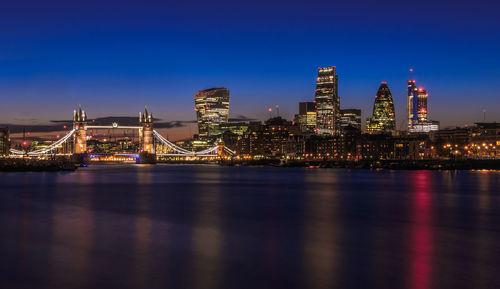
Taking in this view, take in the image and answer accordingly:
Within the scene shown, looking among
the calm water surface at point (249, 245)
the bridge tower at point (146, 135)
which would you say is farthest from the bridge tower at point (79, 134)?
the calm water surface at point (249, 245)

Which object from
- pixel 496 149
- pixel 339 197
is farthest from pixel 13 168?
pixel 496 149

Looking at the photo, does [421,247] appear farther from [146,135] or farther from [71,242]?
[146,135]

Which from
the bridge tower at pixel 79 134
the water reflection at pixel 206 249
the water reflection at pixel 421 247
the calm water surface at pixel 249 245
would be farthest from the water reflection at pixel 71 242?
the bridge tower at pixel 79 134

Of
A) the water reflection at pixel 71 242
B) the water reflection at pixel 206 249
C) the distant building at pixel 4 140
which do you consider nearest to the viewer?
the water reflection at pixel 206 249

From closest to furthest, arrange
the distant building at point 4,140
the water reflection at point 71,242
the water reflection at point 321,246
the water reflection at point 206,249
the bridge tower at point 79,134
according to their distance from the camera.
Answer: the water reflection at point 206,249
the water reflection at point 321,246
the water reflection at point 71,242
the distant building at point 4,140
the bridge tower at point 79,134

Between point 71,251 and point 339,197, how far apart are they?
24.0 meters

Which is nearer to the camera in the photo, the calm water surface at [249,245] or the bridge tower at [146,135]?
the calm water surface at [249,245]

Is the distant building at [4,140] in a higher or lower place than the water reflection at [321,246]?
higher

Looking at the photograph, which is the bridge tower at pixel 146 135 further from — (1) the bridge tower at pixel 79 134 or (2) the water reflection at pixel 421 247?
(2) the water reflection at pixel 421 247

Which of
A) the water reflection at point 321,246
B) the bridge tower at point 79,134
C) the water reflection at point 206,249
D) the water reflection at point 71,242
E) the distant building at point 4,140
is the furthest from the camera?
the bridge tower at point 79,134

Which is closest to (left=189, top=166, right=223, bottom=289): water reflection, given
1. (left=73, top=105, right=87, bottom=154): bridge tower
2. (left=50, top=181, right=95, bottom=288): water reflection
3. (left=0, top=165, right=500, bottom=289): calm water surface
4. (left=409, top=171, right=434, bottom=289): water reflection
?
(left=0, top=165, right=500, bottom=289): calm water surface

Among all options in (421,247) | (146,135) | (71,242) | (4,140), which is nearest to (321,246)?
(421,247)

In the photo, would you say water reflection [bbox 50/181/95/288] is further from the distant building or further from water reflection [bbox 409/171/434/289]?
the distant building

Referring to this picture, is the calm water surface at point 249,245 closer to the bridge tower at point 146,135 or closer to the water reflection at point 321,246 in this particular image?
the water reflection at point 321,246
